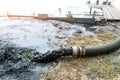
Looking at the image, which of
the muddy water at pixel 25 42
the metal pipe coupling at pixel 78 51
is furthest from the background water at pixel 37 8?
the metal pipe coupling at pixel 78 51

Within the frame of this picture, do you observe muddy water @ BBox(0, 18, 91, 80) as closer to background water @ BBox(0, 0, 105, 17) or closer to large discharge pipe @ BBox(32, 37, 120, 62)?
large discharge pipe @ BBox(32, 37, 120, 62)

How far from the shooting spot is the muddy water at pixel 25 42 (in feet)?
24.7

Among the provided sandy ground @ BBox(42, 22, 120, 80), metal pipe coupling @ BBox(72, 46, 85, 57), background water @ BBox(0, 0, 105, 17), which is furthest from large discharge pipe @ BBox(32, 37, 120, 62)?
background water @ BBox(0, 0, 105, 17)

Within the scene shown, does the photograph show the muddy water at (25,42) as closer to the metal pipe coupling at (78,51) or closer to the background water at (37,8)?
the metal pipe coupling at (78,51)

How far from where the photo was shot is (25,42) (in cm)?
1087

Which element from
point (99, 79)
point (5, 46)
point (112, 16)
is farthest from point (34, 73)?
point (112, 16)

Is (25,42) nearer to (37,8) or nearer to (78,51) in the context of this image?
(78,51)

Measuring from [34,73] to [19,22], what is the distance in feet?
28.1

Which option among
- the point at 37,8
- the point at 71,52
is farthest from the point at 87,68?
the point at 37,8

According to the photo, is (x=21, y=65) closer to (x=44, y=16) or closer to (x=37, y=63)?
(x=37, y=63)

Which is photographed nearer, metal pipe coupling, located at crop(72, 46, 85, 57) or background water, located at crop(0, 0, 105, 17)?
metal pipe coupling, located at crop(72, 46, 85, 57)

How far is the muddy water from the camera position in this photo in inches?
297

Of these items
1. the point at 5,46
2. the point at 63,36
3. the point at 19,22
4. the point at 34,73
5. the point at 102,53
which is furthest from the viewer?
the point at 19,22

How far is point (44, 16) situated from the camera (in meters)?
16.2
